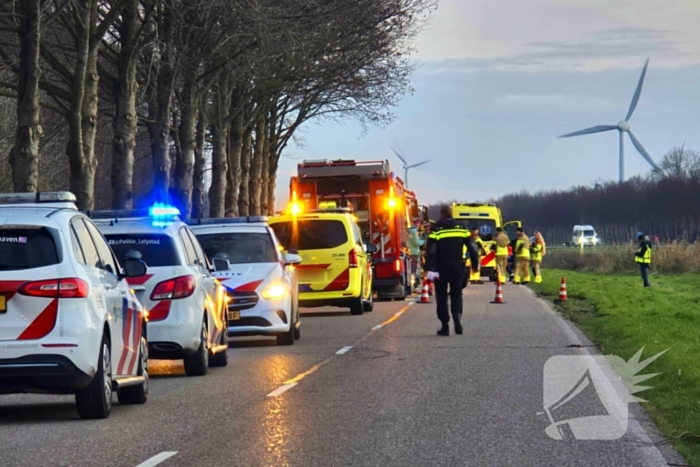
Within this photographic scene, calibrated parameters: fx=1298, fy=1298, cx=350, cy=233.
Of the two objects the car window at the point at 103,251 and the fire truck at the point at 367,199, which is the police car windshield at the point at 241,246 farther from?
the fire truck at the point at 367,199

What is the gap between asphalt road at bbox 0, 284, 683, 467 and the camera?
26.5 ft

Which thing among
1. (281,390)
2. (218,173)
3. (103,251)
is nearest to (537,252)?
(218,173)

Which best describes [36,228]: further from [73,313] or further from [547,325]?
[547,325]

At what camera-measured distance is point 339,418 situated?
32.4ft

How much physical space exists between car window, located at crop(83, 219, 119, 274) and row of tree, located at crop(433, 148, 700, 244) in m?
101

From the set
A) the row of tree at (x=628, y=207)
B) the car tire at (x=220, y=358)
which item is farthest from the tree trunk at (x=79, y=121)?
the row of tree at (x=628, y=207)

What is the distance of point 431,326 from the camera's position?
824 inches

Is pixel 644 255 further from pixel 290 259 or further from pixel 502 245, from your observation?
pixel 290 259

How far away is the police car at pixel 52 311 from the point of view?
9.36 m

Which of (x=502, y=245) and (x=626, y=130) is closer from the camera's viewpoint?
(x=502, y=245)

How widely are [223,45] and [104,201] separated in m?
51.5

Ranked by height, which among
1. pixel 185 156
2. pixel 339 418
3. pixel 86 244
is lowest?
pixel 339 418

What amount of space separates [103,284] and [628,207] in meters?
134

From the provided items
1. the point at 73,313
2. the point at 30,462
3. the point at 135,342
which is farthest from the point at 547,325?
the point at 30,462
